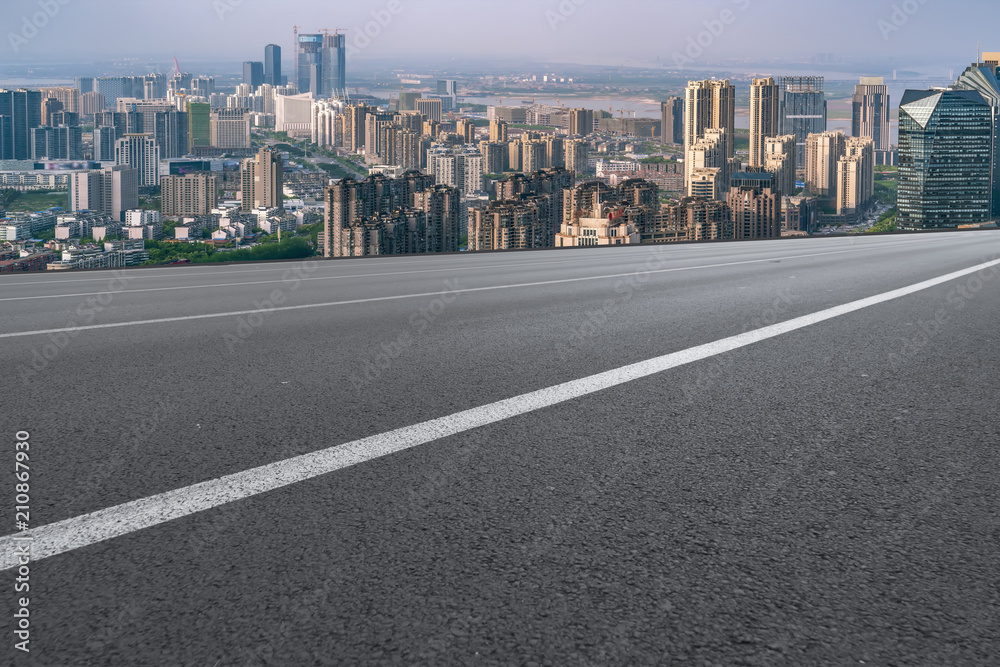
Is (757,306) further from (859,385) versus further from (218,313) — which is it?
(218,313)

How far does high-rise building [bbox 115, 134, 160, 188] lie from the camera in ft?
452

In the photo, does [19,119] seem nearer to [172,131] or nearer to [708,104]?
[172,131]

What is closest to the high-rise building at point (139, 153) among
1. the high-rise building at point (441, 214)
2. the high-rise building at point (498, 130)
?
the high-rise building at point (498, 130)

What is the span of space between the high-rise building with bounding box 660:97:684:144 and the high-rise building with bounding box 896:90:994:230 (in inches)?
2754

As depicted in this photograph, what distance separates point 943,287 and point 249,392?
8926mm

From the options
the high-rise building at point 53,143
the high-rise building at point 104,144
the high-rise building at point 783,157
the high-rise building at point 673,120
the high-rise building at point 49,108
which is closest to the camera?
the high-rise building at point 53,143

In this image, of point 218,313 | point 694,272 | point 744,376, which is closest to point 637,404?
point 744,376

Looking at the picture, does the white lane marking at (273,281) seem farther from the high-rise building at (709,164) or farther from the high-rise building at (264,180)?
the high-rise building at (709,164)

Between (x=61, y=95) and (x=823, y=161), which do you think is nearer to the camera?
(x=823, y=161)

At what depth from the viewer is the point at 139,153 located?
472 feet

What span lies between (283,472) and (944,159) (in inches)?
4977

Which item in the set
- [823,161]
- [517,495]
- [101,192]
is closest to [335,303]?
[517,495]

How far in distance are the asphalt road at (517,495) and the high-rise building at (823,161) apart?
164489 millimetres

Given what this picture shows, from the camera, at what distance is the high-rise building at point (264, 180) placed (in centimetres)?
11562
